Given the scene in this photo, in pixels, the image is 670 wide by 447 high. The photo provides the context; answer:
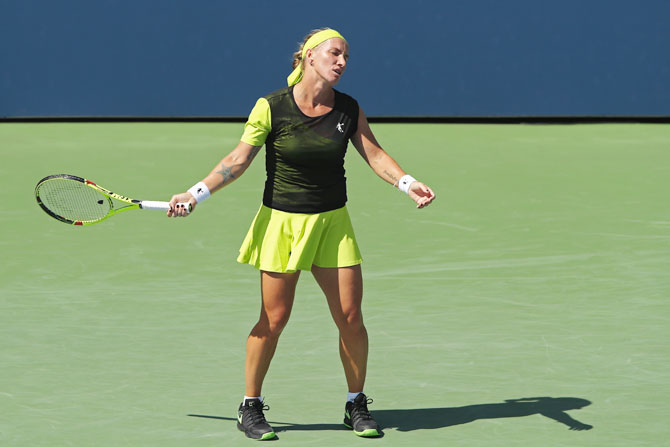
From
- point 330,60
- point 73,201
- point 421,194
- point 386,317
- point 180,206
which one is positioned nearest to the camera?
point 180,206

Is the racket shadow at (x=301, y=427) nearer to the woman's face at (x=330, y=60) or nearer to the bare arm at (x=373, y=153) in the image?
the bare arm at (x=373, y=153)

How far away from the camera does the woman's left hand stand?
5.33 metres

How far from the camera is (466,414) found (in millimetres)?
5668

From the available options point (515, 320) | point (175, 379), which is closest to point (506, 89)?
point (515, 320)

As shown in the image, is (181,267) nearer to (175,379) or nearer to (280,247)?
(175,379)

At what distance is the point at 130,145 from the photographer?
56.5 ft

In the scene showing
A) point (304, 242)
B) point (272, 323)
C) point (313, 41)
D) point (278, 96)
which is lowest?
point (272, 323)

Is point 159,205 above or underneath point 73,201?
underneath

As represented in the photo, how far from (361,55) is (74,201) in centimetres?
1471

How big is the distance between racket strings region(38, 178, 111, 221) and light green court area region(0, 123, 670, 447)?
34.8 inches

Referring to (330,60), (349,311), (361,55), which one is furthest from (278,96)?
(361,55)

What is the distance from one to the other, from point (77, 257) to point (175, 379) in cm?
379

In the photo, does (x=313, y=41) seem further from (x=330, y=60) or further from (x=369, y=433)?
(x=369, y=433)

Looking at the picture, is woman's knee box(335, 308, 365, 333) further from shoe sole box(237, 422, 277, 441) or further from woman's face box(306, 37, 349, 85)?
woman's face box(306, 37, 349, 85)
